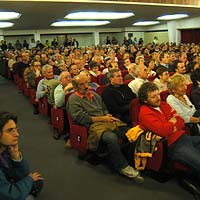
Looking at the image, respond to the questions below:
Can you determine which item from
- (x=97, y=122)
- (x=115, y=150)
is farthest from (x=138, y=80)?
(x=115, y=150)

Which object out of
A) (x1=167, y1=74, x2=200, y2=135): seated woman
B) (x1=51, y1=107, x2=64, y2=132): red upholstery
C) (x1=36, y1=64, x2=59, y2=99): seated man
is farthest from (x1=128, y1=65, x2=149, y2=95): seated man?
(x1=36, y1=64, x2=59, y2=99): seated man

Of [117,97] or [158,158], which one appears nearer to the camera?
[158,158]

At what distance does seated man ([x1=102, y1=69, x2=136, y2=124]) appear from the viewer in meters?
3.44

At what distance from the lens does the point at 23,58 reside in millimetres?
7773

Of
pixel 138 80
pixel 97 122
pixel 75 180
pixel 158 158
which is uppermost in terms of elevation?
pixel 138 80

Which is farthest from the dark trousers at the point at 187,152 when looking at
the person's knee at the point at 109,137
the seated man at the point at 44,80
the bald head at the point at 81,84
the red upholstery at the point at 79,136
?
the seated man at the point at 44,80

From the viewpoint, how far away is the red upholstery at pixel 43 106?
15.4ft

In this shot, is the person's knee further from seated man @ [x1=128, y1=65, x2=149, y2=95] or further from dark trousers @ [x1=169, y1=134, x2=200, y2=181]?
seated man @ [x1=128, y1=65, x2=149, y2=95]

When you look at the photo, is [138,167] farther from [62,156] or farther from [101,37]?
[101,37]

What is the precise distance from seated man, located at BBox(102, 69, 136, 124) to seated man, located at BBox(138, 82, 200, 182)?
28.4 inches

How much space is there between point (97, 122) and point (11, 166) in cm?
128

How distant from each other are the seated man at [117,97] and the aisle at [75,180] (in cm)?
73

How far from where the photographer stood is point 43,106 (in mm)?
4855

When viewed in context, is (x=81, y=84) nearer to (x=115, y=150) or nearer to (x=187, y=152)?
(x=115, y=150)
